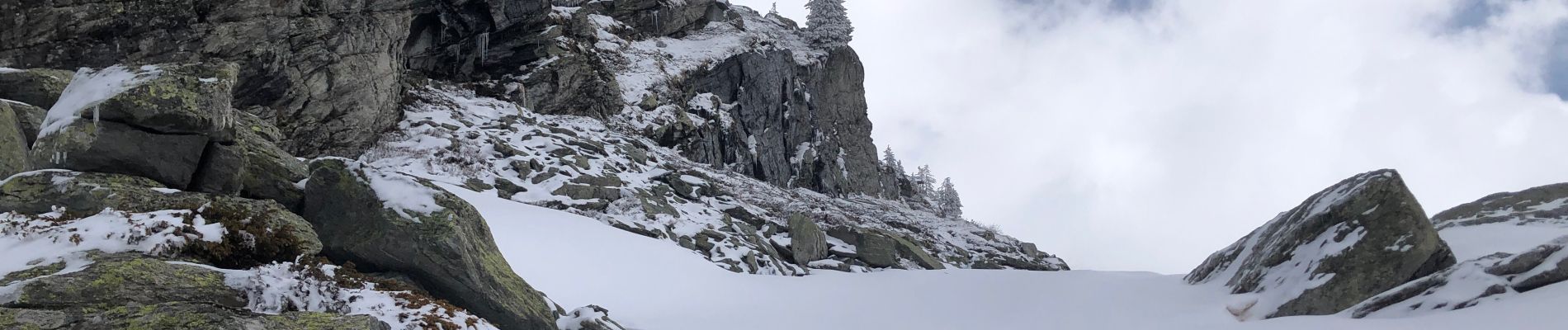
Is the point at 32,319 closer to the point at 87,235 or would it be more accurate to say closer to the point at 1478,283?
the point at 87,235

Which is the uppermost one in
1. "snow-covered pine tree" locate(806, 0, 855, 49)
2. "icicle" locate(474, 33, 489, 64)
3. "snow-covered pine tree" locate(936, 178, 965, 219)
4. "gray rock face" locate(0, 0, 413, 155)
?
"snow-covered pine tree" locate(806, 0, 855, 49)

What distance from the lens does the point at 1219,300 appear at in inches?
464

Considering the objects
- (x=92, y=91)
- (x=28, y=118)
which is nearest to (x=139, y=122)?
(x=92, y=91)

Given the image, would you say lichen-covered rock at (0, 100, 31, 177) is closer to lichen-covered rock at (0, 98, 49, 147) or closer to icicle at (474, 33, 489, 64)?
lichen-covered rock at (0, 98, 49, 147)

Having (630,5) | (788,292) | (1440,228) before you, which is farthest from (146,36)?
(630,5)

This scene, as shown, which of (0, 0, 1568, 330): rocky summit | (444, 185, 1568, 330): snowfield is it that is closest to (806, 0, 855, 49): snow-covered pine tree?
(0, 0, 1568, 330): rocky summit

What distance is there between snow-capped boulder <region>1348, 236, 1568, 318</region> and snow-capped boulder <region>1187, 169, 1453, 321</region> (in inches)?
45.9

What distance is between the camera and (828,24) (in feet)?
195

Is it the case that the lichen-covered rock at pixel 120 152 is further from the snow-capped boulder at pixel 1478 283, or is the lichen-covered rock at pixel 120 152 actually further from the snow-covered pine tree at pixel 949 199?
the snow-covered pine tree at pixel 949 199

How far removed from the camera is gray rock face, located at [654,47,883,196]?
1694 inches

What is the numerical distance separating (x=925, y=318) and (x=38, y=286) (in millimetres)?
11413

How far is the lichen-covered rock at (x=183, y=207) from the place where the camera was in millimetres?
7230

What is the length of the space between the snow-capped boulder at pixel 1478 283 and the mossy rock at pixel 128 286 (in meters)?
11.6

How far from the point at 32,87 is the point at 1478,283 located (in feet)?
54.9
